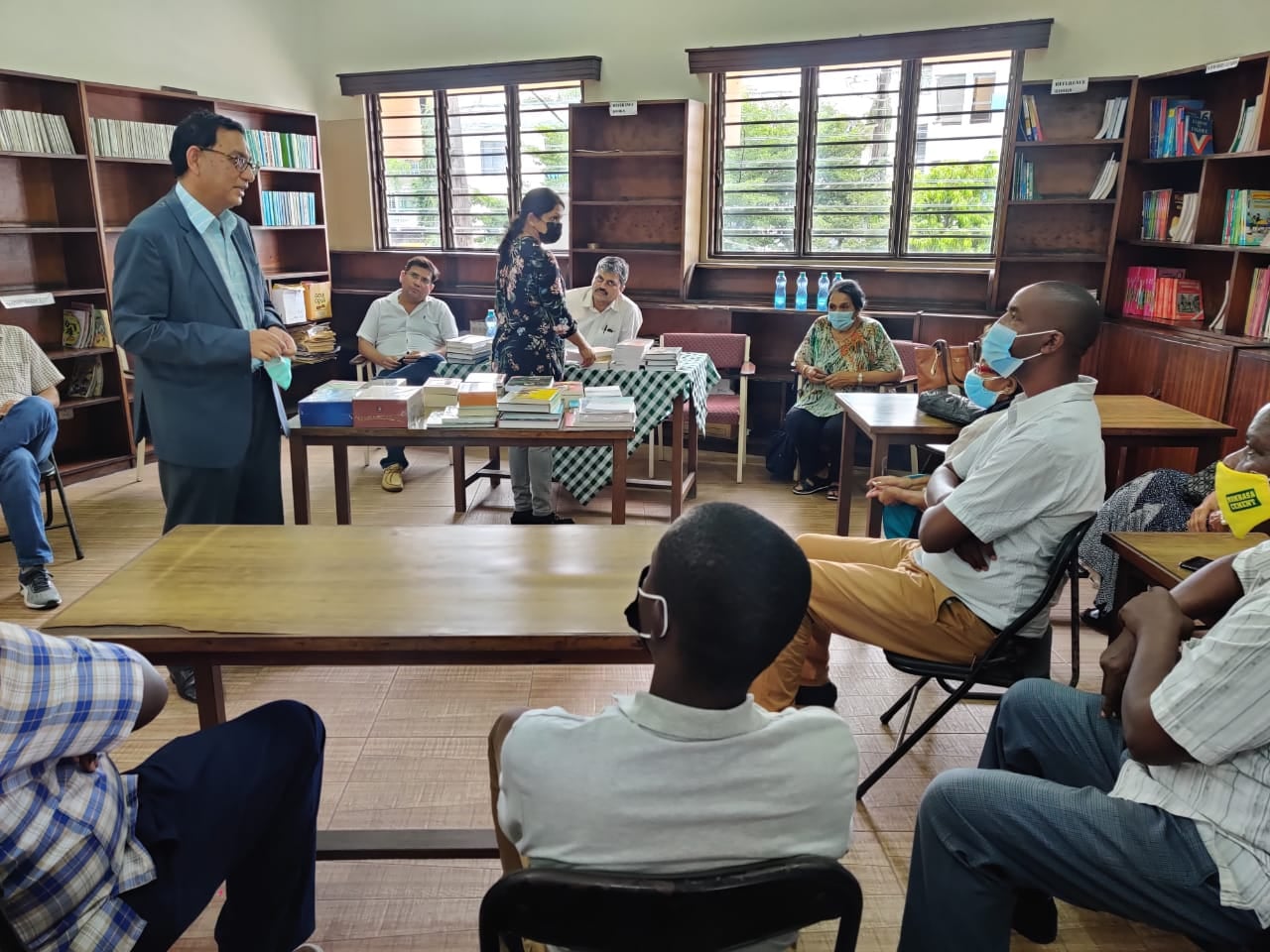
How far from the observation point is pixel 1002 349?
83.0 inches

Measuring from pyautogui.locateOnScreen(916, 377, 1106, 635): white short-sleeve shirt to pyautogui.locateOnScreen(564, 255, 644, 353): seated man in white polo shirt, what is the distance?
10.6 ft

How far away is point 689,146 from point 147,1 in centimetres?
345

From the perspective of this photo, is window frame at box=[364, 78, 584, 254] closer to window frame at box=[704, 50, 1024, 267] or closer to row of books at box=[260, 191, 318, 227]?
row of books at box=[260, 191, 318, 227]

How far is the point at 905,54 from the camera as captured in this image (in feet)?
17.7

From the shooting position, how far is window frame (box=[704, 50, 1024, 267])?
534 cm

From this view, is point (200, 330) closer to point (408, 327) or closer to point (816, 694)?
point (816, 694)

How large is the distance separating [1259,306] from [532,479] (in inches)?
135

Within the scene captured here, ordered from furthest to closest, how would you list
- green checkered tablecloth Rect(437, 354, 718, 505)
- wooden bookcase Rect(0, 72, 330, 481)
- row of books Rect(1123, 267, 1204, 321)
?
wooden bookcase Rect(0, 72, 330, 481) → row of books Rect(1123, 267, 1204, 321) → green checkered tablecloth Rect(437, 354, 718, 505)

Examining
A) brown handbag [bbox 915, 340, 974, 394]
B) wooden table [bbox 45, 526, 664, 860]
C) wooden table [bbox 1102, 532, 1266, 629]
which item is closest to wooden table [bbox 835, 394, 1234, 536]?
brown handbag [bbox 915, 340, 974, 394]

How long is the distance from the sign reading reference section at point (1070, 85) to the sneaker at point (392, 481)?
4.25 metres

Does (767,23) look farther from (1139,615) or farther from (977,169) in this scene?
(1139,615)

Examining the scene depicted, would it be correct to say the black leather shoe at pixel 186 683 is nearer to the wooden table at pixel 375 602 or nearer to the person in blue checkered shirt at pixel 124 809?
the wooden table at pixel 375 602

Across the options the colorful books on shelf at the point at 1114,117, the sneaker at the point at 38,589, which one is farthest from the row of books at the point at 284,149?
the colorful books on shelf at the point at 1114,117

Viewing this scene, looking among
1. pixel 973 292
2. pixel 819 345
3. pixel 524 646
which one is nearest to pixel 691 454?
pixel 819 345
